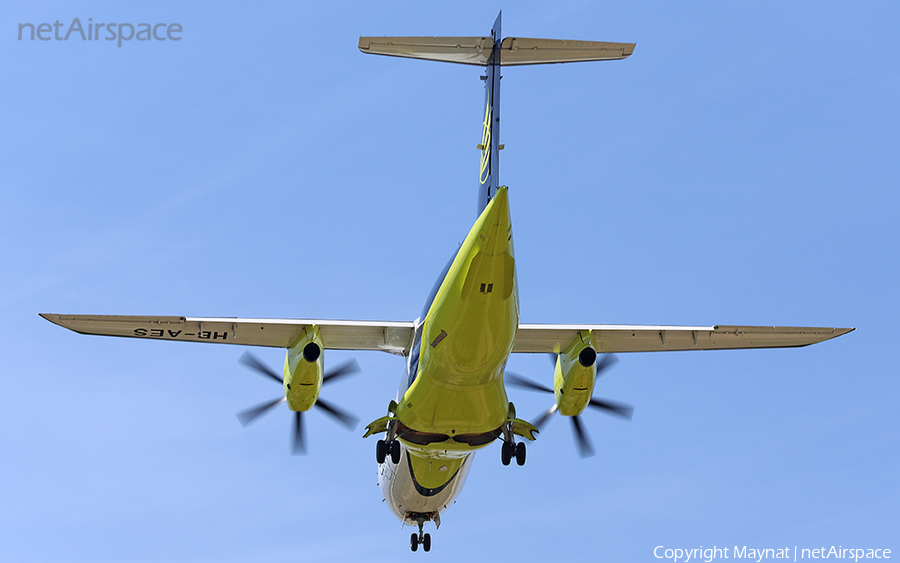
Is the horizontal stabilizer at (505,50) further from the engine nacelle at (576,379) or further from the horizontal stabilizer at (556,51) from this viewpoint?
the engine nacelle at (576,379)

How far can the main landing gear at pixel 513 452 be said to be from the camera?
15.5m

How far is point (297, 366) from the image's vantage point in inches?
591

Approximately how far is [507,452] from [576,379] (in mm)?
1825

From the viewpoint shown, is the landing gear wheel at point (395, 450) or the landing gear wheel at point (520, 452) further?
the landing gear wheel at point (520, 452)

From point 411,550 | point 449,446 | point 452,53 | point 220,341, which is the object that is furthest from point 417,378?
point 411,550

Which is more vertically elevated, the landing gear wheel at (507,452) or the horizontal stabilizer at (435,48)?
the horizontal stabilizer at (435,48)

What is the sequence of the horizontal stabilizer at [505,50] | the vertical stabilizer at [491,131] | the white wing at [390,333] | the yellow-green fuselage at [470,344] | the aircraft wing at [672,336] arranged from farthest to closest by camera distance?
the aircraft wing at [672,336] < the horizontal stabilizer at [505,50] < the white wing at [390,333] < the vertical stabilizer at [491,131] < the yellow-green fuselage at [470,344]

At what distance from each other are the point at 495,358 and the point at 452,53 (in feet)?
A: 20.6

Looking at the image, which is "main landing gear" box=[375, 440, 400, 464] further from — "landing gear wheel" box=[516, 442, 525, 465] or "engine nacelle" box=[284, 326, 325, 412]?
"landing gear wheel" box=[516, 442, 525, 465]

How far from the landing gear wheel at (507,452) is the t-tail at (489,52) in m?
4.14

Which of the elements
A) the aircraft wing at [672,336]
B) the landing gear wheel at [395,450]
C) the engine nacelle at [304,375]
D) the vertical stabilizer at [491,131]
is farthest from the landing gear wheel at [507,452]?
the vertical stabilizer at [491,131]

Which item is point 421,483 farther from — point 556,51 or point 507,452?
point 556,51

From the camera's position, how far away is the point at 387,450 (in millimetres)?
15688

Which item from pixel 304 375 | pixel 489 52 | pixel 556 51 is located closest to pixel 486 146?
pixel 489 52
